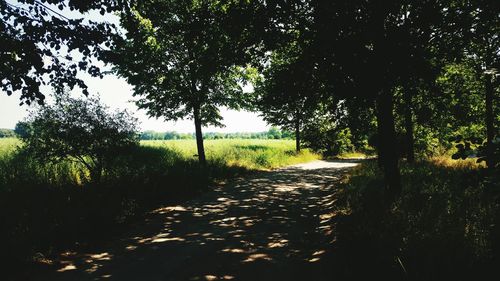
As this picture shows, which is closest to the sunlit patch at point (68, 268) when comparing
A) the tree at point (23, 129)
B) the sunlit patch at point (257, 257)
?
the sunlit patch at point (257, 257)

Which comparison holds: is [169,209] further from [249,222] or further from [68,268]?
[68,268]

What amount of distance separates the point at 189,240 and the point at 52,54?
5214mm

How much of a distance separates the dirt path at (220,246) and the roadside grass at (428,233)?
0.76 meters

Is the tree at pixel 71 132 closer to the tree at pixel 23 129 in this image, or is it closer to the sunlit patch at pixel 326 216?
the tree at pixel 23 129

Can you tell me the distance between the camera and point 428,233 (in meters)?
5.11

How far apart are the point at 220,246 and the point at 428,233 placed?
12.7 ft

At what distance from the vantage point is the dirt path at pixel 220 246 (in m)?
4.93

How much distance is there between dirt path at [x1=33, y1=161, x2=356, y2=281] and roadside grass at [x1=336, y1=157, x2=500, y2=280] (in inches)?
29.7

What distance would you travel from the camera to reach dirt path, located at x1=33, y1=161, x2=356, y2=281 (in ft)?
16.2

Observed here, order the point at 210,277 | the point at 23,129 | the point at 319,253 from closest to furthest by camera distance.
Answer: the point at 210,277, the point at 319,253, the point at 23,129

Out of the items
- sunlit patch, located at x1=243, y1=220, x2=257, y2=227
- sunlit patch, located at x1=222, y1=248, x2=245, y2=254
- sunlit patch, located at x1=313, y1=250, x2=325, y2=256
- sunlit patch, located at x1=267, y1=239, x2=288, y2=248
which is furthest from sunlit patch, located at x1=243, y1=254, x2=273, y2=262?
sunlit patch, located at x1=243, y1=220, x2=257, y2=227

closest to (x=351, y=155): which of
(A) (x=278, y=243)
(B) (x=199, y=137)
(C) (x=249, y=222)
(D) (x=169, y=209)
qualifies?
(B) (x=199, y=137)

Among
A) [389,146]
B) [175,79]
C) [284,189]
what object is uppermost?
[175,79]

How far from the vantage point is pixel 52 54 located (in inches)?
265
